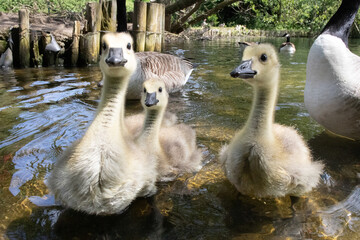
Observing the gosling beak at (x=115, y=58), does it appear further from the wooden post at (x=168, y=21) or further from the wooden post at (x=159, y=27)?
the wooden post at (x=168, y=21)

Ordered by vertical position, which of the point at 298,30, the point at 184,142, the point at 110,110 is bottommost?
the point at 184,142

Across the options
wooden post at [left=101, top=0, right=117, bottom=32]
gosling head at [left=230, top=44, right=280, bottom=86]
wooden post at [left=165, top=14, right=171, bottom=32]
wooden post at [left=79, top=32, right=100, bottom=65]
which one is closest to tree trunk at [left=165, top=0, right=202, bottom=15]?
wooden post at [left=165, top=14, right=171, bottom=32]

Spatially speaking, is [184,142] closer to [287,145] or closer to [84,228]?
[287,145]

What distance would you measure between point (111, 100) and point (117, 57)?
0.34 meters

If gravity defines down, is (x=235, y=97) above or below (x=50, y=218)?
above

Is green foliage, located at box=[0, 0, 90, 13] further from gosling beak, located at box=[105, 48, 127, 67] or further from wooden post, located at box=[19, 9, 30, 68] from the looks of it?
gosling beak, located at box=[105, 48, 127, 67]

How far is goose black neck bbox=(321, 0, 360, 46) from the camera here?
455cm

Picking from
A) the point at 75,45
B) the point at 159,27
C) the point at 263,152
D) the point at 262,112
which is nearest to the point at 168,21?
the point at 159,27

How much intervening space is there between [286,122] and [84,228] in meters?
3.44

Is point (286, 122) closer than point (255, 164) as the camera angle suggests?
No

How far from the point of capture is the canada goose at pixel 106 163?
2.41 meters

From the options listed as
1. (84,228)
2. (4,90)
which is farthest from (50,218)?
(4,90)

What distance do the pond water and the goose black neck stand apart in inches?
53.6

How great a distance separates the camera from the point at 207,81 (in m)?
8.12
